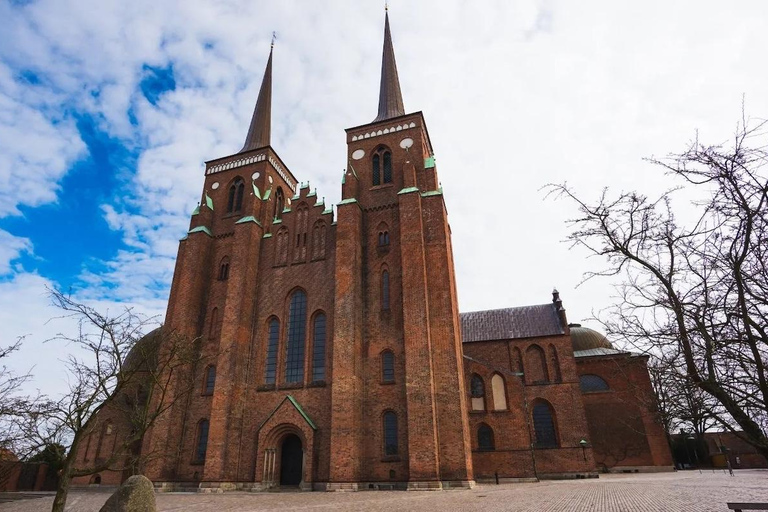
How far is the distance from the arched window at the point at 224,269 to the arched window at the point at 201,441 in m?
8.41

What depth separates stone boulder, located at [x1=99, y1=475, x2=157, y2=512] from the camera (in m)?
7.35

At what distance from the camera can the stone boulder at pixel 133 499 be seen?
24.1 feet

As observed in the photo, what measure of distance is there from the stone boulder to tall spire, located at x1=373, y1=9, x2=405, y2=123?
26871 millimetres

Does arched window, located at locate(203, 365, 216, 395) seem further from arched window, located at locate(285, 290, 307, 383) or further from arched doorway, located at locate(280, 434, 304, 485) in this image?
arched doorway, located at locate(280, 434, 304, 485)

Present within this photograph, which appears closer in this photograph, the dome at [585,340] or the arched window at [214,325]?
the arched window at [214,325]

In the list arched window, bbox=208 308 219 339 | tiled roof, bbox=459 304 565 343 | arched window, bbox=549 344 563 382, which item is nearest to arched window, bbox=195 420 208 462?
arched window, bbox=208 308 219 339

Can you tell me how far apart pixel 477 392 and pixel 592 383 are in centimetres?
1172

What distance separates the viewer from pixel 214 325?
26.4 m

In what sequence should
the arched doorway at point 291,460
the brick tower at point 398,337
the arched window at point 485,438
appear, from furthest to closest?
1. the arched window at point 485,438
2. the arched doorway at point 291,460
3. the brick tower at point 398,337

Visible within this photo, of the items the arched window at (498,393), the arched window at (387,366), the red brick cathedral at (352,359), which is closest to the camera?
the red brick cathedral at (352,359)

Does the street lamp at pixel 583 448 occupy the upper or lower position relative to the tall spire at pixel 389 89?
lower

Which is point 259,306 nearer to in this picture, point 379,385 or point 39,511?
point 379,385

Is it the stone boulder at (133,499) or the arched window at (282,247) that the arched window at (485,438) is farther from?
the stone boulder at (133,499)

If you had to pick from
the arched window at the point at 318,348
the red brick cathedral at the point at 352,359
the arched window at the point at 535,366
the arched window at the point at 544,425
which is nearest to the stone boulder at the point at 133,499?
the red brick cathedral at the point at 352,359
